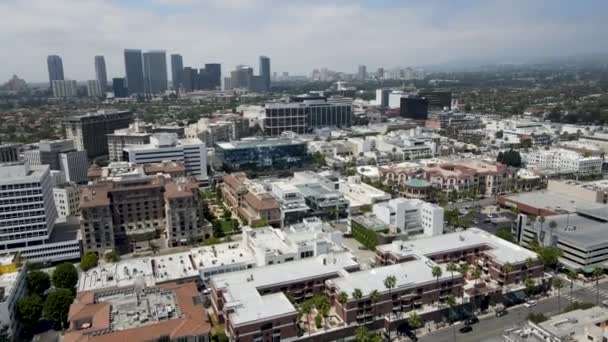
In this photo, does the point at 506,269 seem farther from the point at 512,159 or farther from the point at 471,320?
the point at 512,159

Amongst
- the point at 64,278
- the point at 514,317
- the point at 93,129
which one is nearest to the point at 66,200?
the point at 64,278

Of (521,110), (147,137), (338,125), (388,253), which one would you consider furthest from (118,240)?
(521,110)

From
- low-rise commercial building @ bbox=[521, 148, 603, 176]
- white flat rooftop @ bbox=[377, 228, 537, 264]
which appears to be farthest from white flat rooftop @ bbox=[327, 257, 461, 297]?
low-rise commercial building @ bbox=[521, 148, 603, 176]

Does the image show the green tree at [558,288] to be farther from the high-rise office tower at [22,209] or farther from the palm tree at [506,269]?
the high-rise office tower at [22,209]

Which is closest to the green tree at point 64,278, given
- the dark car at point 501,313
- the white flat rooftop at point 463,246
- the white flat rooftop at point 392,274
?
the white flat rooftop at point 392,274

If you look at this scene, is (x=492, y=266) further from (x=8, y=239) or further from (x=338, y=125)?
(x=338, y=125)

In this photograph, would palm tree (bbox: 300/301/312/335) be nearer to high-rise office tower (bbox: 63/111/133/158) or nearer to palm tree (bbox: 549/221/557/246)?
palm tree (bbox: 549/221/557/246)
